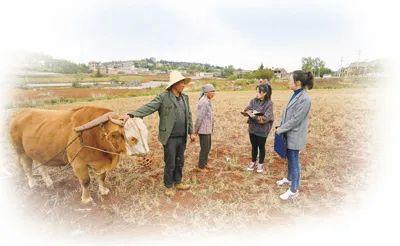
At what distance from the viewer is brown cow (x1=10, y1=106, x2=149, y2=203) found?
388cm

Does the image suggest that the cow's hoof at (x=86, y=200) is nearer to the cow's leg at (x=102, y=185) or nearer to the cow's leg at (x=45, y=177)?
the cow's leg at (x=102, y=185)

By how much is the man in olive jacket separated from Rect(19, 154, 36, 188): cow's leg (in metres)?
2.21

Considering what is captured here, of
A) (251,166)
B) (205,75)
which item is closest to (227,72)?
(205,75)

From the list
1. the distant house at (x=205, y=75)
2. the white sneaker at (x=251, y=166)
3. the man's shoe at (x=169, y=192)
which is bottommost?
the man's shoe at (x=169, y=192)

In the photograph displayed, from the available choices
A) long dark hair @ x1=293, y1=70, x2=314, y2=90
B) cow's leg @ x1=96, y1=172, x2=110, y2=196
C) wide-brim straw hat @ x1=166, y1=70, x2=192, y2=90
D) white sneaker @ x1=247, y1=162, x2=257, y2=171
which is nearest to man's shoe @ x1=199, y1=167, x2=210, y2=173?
white sneaker @ x1=247, y1=162, x2=257, y2=171

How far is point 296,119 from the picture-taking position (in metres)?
4.09

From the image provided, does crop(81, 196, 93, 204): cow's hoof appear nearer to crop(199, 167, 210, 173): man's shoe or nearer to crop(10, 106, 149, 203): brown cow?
crop(10, 106, 149, 203): brown cow

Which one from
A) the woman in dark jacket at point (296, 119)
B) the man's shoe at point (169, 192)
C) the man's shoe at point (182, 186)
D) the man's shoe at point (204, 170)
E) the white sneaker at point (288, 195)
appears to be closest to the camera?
the woman in dark jacket at point (296, 119)

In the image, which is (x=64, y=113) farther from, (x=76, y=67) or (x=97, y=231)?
(x=76, y=67)

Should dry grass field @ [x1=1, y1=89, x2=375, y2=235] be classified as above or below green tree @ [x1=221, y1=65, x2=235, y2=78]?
below

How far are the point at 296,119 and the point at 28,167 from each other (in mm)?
4160

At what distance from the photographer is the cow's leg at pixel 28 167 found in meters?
5.05

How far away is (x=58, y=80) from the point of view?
86.4ft

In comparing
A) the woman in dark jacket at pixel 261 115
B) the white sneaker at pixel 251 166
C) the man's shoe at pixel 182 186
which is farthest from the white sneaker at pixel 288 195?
the man's shoe at pixel 182 186
